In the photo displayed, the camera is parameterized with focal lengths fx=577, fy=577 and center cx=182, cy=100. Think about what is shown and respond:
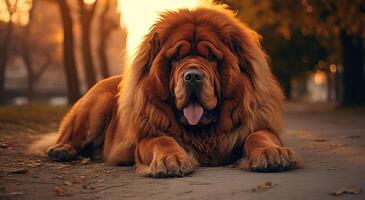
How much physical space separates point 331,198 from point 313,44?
73.5 ft

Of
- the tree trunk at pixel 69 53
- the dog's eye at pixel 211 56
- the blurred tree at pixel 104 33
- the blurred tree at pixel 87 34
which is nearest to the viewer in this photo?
the dog's eye at pixel 211 56

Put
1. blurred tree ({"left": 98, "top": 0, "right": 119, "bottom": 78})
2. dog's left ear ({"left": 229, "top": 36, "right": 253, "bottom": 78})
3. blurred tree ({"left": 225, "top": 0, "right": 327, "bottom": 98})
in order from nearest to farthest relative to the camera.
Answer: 1. dog's left ear ({"left": 229, "top": 36, "right": 253, "bottom": 78})
2. blurred tree ({"left": 225, "top": 0, "right": 327, "bottom": 98})
3. blurred tree ({"left": 98, "top": 0, "right": 119, "bottom": 78})

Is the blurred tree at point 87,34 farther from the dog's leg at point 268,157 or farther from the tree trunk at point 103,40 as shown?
the dog's leg at point 268,157

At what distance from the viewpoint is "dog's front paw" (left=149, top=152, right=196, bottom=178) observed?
449 cm

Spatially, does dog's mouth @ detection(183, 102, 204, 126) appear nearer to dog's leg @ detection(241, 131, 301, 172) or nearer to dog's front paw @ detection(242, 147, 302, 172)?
dog's leg @ detection(241, 131, 301, 172)

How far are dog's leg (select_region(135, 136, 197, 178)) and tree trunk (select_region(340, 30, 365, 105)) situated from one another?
45.7 feet

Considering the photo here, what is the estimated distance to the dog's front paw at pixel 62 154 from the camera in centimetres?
623

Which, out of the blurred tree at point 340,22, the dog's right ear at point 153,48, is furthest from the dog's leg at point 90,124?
the blurred tree at point 340,22

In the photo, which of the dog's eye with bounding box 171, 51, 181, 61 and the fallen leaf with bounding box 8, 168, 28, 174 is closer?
the fallen leaf with bounding box 8, 168, 28, 174

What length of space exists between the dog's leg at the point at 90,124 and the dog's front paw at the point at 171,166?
1936 millimetres

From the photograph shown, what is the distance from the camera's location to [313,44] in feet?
82.6

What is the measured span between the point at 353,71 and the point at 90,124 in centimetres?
1317

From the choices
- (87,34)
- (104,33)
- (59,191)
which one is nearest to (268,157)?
(59,191)

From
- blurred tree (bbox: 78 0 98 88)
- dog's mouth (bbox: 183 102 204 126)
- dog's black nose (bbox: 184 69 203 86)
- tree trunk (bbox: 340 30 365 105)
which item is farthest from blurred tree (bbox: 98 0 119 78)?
dog's black nose (bbox: 184 69 203 86)
